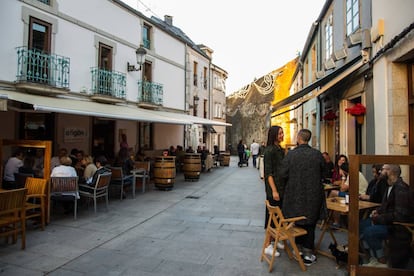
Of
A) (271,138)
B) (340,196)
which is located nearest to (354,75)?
(340,196)

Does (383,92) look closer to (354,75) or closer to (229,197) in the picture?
(354,75)

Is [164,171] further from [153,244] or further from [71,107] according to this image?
[153,244]

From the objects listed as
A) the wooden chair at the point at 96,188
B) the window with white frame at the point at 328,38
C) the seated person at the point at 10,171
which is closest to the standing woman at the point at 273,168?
the wooden chair at the point at 96,188

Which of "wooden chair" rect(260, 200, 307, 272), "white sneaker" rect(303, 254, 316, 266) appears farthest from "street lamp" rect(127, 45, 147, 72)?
"white sneaker" rect(303, 254, 316, 266)

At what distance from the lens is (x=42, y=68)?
8938 millimetres

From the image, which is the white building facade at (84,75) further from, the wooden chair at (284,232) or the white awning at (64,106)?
the wooden chair at (284,232)

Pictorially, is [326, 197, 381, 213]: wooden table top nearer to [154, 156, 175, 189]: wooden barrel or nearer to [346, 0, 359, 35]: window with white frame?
[346, 0, 359, 35]: window with white frame

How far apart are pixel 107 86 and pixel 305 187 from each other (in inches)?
378

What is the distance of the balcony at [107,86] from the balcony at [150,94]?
1269 mm

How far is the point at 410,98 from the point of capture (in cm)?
493

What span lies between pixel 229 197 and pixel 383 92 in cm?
491

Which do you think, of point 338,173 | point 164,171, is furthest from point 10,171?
point 338,173

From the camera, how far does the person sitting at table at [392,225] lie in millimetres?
3291

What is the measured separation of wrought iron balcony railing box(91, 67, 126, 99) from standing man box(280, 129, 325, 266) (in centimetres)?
888
